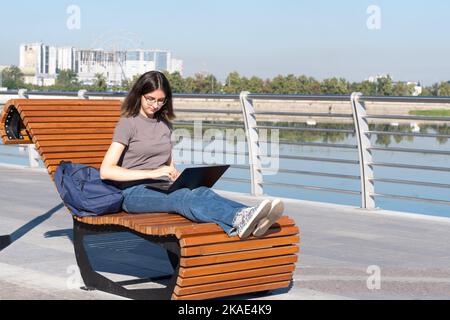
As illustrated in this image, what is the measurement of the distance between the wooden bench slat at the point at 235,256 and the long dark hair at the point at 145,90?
1.23 m

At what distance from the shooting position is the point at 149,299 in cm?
517

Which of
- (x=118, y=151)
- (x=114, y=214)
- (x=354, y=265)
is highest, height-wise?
(x=118, y=151)

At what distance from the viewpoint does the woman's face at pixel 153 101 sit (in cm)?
568

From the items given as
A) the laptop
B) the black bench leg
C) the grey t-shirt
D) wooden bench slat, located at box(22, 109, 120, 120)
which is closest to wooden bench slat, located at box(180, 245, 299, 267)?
the black bench leg

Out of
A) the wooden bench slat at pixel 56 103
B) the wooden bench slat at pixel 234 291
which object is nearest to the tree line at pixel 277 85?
the wooden bench slat at pixel 56 103

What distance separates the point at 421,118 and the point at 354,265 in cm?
337

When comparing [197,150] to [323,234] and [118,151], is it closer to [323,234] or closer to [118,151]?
[323,234]

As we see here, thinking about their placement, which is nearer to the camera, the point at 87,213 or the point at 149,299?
the point at 149,299

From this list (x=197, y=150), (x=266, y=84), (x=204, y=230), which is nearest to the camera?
(x=204, y=230)

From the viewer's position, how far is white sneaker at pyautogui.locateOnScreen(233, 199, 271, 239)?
489 centimetres

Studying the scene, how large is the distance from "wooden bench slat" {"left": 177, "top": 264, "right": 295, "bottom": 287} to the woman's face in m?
1.26

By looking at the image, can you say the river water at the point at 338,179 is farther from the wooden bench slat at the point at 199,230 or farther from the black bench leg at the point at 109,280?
the wooden bench slat at the point at 199,230

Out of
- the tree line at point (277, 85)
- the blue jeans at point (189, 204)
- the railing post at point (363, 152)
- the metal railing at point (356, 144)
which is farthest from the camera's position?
the tree line at point (277, 85)
